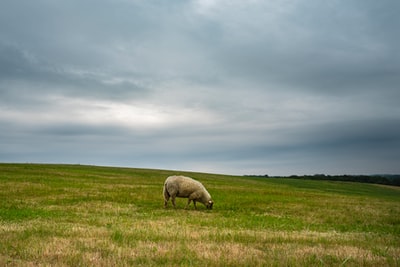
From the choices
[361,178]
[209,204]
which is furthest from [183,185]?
[361,178]

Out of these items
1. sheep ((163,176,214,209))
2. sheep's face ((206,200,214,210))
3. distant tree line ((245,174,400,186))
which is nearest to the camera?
sheep ((163,176,214,209))

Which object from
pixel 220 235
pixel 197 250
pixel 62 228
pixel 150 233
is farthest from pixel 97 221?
pixel 197 250

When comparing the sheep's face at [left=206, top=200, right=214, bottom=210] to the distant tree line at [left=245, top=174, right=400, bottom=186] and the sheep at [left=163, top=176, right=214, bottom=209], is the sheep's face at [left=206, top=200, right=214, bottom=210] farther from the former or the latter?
the distant tree line at [left=245, top=174, right=400, bottom=186]

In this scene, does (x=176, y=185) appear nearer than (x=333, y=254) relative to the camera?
No

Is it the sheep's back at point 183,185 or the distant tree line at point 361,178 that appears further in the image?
the distant tree line at point 361,178

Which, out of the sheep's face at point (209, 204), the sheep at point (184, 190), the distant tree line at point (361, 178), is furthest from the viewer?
the distant tree line at point (361, 178)

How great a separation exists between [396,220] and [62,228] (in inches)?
744

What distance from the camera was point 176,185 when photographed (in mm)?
22641

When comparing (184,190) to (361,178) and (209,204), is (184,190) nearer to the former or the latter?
(209,204)

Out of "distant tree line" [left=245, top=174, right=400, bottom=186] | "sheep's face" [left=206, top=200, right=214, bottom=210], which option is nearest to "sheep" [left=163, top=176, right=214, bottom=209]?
"sheep's face" [left=206, top=200, right=214, bottom=210]

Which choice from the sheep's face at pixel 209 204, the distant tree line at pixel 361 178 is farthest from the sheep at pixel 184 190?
the distant tree line at pixel 361 178

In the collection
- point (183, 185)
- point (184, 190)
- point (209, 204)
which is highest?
point (183, 185)

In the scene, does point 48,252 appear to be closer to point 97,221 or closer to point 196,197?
point 97,221

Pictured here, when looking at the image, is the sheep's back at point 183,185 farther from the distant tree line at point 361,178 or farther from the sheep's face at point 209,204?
the distant tree line at point 361,178
